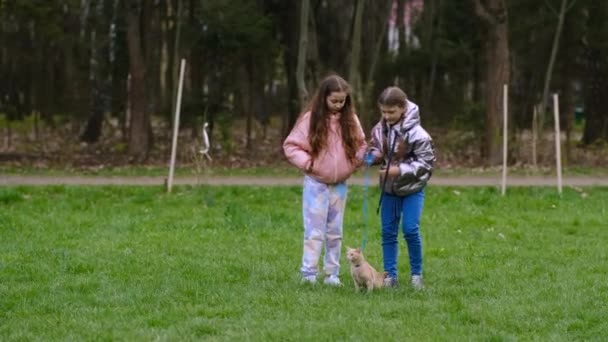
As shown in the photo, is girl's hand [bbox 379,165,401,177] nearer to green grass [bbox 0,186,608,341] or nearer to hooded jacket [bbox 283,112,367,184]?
hooded jacket [bbox 283,112,367,184]

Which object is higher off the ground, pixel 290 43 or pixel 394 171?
pixel 290 43

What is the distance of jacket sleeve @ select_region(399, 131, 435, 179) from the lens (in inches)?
324

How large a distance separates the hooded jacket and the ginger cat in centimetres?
63

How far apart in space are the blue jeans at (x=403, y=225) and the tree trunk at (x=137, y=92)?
16.3 m

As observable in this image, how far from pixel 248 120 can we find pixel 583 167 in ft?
26.7

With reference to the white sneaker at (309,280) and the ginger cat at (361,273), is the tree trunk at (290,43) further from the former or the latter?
the ginger cat at (361,273)

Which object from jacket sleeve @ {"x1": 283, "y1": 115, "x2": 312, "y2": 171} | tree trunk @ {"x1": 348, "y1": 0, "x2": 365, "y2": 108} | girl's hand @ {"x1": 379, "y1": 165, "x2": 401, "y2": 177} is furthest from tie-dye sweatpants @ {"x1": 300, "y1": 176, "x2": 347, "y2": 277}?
tree trunk @ {"x1": 348, "y1": 0, "x2": 365, "y2": 108}

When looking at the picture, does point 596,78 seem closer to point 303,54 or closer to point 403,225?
point 303,54

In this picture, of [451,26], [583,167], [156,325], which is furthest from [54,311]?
[451,26]

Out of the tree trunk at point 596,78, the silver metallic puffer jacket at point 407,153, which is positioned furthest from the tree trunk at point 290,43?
the silver metallic puffer jacket at point 407,153

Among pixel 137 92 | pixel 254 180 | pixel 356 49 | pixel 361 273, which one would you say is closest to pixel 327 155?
pixel 361 273

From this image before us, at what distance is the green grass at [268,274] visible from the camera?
23.3 feet

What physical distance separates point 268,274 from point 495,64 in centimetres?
1464

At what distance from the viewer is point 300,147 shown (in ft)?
27.9
